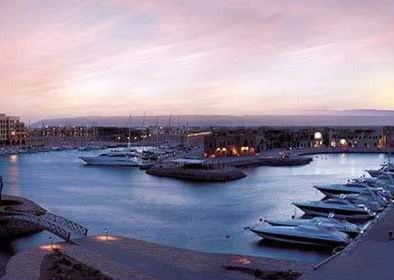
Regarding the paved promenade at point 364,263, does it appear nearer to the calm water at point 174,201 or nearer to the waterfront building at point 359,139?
the calm water at point 174,201

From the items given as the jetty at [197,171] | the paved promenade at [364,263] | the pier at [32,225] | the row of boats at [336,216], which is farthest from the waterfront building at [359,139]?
the paved promenade at [364,263]

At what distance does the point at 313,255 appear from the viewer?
25.0 ft

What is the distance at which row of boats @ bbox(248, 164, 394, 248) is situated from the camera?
7.97m

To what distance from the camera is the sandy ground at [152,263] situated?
596 cm

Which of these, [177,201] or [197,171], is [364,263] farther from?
[197,171]

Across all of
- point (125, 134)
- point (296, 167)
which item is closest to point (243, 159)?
point (296, 167)

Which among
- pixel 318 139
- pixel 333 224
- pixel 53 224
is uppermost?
pixel 318 139

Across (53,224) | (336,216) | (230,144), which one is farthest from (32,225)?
(230,144)

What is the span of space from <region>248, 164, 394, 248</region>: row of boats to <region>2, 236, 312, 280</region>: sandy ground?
1.34 meters

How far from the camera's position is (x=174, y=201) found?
12.7 m

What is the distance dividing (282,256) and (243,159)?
53.4 ft

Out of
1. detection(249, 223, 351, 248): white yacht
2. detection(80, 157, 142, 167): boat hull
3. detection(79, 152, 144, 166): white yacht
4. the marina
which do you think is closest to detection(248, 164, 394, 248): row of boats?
detection(249, 223, 351, 248): white yacht

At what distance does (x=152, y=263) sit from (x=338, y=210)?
4.75 meters

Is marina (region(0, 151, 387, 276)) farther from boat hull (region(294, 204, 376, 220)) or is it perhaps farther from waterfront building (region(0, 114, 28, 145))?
waterfront building (region(0, 114, 28, 145))
